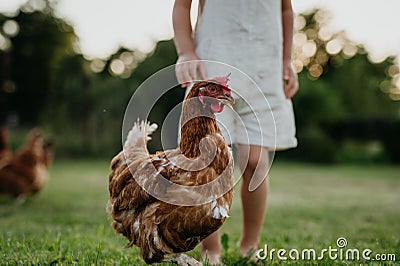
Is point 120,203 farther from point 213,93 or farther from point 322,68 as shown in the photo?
point 322,68

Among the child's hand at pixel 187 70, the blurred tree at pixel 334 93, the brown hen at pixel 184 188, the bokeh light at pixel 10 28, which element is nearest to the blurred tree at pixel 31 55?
the bokeh light at pixel 10 28

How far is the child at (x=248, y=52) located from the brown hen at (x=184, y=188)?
0.37m

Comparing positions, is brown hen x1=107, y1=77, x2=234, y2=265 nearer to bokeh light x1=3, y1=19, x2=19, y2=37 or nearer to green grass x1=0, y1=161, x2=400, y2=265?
green grass x1=0, y1=161, x2=400, y2=265

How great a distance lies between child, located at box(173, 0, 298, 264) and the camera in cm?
240

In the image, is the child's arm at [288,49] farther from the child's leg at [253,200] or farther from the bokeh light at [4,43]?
the bokeh light at [4,43]

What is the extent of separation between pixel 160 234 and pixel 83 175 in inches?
358

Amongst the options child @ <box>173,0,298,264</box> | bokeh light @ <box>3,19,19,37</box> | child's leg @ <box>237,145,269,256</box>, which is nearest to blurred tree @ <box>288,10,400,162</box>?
bokeh light @ <box>3,19,19,37</box>

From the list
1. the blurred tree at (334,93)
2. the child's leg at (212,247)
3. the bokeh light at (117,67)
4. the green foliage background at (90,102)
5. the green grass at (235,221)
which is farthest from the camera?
the bokeh light at (117,67)

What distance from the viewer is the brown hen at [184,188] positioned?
6.09 feet

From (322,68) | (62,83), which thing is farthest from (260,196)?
(322,68)

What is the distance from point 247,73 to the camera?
2414 mm

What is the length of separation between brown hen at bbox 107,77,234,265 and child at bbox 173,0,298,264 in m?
0.37

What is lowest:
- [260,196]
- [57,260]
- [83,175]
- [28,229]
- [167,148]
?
[83,175]

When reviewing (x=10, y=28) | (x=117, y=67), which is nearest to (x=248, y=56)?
(x=117, y=67)
